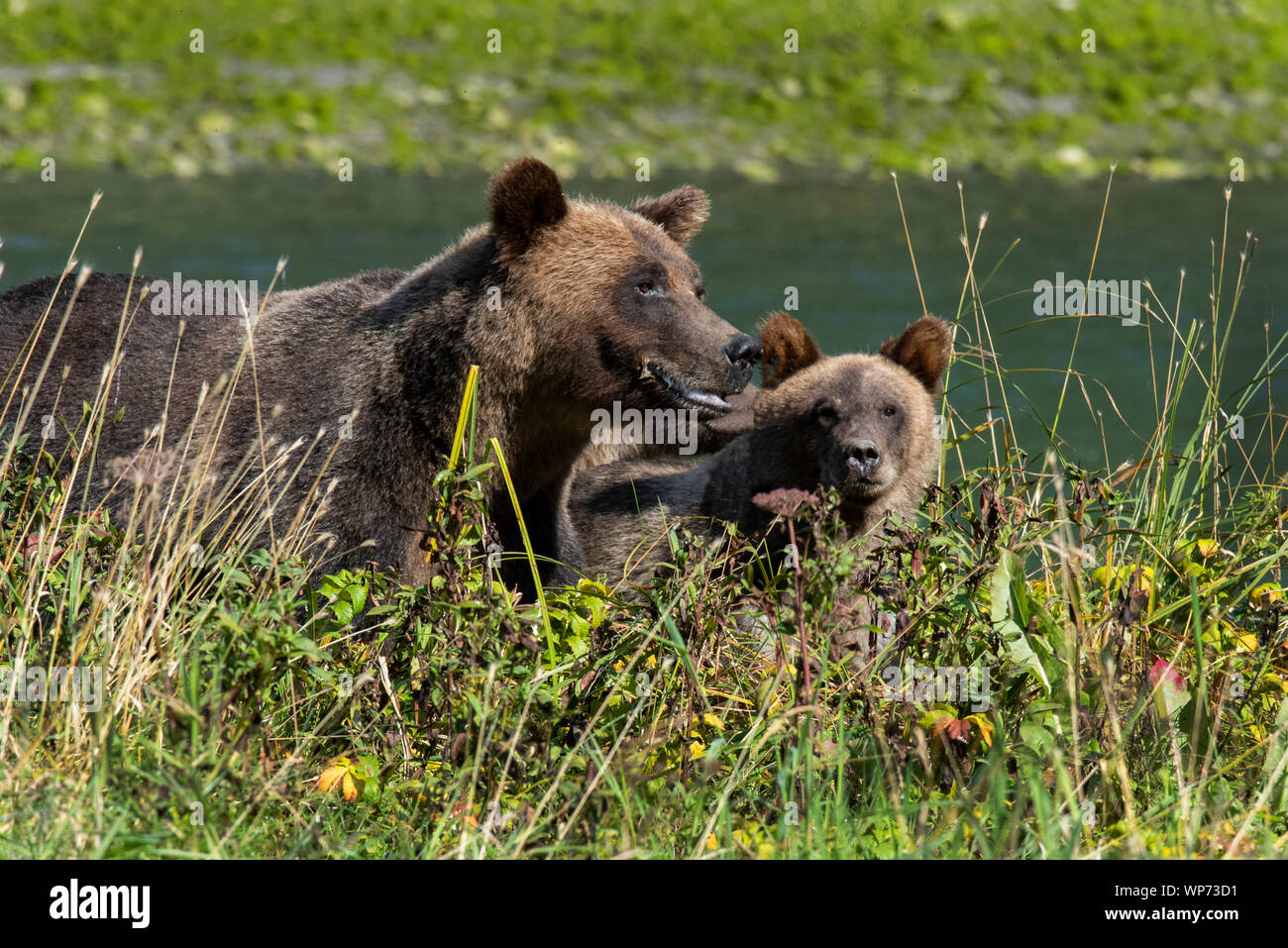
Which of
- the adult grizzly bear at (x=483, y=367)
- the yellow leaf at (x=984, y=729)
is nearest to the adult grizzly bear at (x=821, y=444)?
the adult grizzly bear at (x=483, y=367)

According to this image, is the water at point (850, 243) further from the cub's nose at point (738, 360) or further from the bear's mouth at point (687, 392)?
the bear's mouth at point (687, 392)

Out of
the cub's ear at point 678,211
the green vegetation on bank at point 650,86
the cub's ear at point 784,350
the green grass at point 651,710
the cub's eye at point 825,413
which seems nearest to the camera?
the green grass at point 651,710

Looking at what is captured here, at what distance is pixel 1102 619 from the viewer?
471 cm

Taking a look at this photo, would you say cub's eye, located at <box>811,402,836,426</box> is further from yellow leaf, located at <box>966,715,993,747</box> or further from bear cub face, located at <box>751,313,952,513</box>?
yellow leaf, located at <box>966,715,993,747</box>

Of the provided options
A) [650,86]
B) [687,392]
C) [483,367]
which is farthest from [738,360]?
[650,86]

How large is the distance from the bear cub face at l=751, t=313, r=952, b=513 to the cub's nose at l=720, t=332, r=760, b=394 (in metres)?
0.58

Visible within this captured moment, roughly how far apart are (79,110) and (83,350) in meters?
16.6

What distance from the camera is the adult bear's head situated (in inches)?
237

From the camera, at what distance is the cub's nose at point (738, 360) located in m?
6.03

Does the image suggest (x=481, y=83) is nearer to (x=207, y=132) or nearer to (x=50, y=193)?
(x=207, y=132)

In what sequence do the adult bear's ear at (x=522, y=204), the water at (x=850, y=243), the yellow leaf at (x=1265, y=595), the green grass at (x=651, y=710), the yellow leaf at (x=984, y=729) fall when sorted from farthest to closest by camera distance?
the water at (x=850, y=243), the adult bear's ear at (x=522, y=204), the yellow leaf at (x=1265, y=595), the yellow leaf at (x=984, y=729), the green grass at (x=651, y=710)

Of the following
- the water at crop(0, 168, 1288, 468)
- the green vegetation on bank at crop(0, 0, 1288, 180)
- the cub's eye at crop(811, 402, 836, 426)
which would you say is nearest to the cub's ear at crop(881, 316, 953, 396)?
the cub's eye at crop(811, 402, 836, 426)

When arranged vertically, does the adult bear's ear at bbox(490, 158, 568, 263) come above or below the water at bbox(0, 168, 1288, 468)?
above

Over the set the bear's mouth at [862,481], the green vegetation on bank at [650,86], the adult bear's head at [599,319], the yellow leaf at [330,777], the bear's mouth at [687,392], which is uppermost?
the green vegetation on bank at [650,86]
